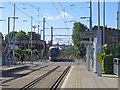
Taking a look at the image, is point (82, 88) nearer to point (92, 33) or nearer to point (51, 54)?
point (92, 33)

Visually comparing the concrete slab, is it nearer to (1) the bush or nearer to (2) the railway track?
(2) the railway track

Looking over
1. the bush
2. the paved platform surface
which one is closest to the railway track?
the paved platform surface

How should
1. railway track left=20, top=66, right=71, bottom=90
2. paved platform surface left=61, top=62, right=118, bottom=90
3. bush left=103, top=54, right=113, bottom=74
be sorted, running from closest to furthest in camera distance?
paved platform surface left=61, top=62, right=118, bottom=90
railway track left=20, top=66, right=71, bottom=90
bush left=103, top=54, right=113, bottom=74

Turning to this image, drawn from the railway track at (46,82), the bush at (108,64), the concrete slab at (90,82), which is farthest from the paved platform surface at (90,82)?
the bush at (108,64)

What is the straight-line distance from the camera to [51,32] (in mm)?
70188

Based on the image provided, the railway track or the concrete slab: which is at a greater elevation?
the concrete slab

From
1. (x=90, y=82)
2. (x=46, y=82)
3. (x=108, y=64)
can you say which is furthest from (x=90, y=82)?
(x=108, y=64)

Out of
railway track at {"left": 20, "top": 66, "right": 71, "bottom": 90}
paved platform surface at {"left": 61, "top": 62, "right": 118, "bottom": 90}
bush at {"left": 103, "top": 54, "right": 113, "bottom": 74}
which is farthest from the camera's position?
bush at {"left": 103, "top": 54, "right": 113, "bottom": 74}

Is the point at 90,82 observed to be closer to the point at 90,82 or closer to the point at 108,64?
the point at 90,82

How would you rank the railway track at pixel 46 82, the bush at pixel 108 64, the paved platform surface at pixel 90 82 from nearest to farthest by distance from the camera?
the paved platform surface at pixel 90 82, the railway track at pixel 46 82, the bush at pixel 108 64

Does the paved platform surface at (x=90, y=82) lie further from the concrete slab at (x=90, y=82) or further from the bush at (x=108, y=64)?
the bush at (x=108, y=64)

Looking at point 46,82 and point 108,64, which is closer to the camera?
point 46,82

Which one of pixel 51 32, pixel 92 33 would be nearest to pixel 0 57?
pixel 92 33

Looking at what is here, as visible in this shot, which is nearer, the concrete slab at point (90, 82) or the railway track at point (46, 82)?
the concrete slab at point (90, 82)
